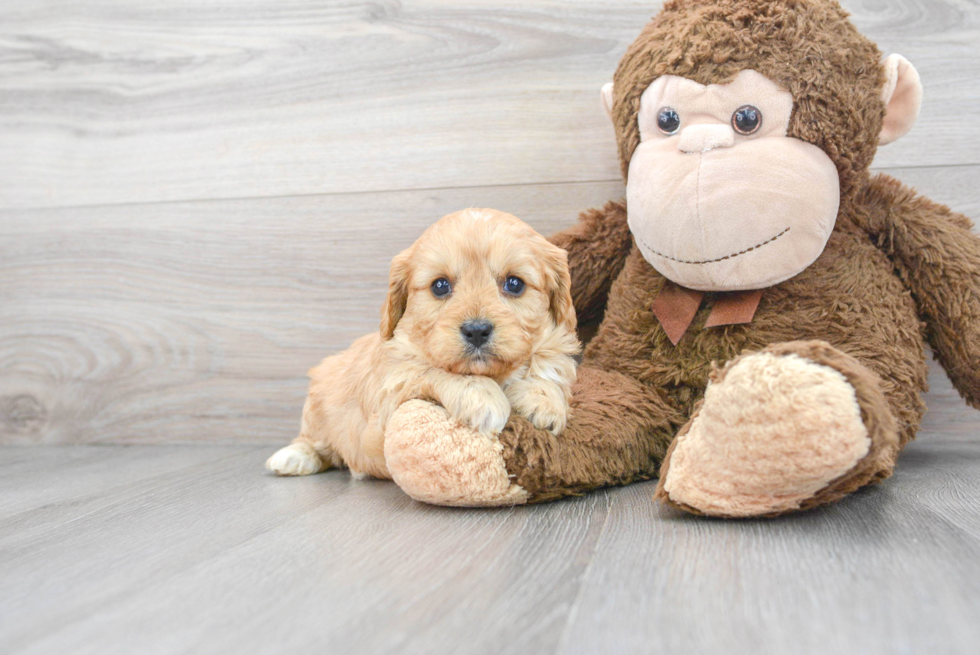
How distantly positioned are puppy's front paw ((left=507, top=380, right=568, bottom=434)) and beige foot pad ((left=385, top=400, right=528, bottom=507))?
10 cm

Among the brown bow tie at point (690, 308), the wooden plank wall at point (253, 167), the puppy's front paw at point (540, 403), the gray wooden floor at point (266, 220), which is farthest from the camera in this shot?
the wooden plank wall at point (253, 167)

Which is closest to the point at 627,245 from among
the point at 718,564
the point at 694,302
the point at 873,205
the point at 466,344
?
the point at 694,302

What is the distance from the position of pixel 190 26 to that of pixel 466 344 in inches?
55.6

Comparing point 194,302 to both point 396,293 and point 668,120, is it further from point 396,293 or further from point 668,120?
point 668,120

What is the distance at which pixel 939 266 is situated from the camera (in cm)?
141

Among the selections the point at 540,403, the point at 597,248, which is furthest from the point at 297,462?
A: the point at 597,248

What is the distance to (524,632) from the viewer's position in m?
0.73

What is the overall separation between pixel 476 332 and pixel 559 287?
24 cm

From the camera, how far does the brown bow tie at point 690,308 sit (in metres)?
1.38

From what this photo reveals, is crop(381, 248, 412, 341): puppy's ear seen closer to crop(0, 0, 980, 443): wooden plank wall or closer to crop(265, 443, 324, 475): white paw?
crop(265, 443, 324, 475): white paw

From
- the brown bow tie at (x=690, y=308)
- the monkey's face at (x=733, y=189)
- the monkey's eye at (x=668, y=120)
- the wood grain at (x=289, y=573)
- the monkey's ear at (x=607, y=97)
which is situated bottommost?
the wood grain at (x=289, y=573)

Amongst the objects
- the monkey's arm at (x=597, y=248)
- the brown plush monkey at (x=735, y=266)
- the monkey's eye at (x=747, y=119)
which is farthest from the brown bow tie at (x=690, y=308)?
the monkey's eye at (x=747, y=119)

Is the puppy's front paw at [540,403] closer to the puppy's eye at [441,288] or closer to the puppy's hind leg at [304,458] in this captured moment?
the puppy's eye at [441,288]

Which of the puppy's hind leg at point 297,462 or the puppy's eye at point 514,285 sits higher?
the puppy's eye at point 514,285
